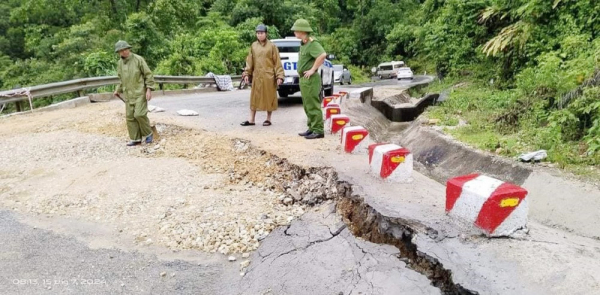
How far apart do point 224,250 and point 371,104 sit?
1065cm

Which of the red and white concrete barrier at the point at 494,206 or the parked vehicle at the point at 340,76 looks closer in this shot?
the red and white concrete barrier at the point at 494,206

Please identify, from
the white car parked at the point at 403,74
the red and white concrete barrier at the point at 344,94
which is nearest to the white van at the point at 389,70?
the white car parked at the point at 403,74

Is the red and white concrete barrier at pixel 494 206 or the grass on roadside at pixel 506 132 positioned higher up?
the red and white concrete barrier at pixel 494 206

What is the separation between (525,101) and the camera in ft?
25.5

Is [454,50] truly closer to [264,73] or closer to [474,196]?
[264,73]

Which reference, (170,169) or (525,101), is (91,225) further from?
(525,101)

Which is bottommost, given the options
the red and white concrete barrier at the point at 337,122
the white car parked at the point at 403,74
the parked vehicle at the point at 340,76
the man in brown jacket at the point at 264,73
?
the white car parked at the point at 403,74

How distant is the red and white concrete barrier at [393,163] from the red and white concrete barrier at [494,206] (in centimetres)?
115

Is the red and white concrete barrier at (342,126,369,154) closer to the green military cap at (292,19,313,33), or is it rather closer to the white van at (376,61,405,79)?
the green military cap at (292,19,313,33)

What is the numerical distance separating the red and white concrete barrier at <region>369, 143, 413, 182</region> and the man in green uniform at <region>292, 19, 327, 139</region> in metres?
2.07

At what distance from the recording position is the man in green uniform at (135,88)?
267 inches

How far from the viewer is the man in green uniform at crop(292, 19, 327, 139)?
632cm

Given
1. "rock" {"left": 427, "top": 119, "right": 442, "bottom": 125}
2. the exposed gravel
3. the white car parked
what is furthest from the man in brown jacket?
the white car parked

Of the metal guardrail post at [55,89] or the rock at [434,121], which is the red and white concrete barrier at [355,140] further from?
the metal guardrail post at [55,89]
